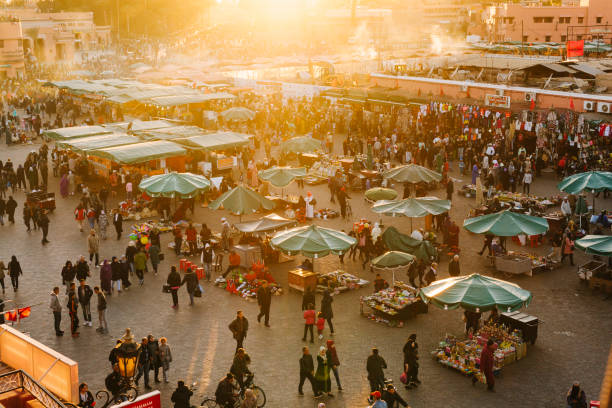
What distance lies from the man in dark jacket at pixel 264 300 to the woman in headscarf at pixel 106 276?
4150 millimetres

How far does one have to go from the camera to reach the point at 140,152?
2619 cm

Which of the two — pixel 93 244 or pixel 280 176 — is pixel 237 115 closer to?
pixel 280 176

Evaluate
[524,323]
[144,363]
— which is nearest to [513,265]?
[524,323]

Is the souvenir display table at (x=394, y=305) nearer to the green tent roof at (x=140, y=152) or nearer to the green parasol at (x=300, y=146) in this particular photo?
the green tent roof at (x=140, y=152)

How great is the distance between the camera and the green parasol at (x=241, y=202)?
67.1ft

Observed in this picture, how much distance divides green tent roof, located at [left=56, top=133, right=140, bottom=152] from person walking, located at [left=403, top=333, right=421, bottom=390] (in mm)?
18391

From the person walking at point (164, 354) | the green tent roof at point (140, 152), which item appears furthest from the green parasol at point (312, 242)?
the green tent roof at point (140, 152)

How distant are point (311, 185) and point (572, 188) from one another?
35.7 feet

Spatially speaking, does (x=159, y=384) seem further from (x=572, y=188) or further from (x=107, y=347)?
(x=572, y=188)

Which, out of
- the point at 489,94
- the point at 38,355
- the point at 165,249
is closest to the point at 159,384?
the point at 38,355

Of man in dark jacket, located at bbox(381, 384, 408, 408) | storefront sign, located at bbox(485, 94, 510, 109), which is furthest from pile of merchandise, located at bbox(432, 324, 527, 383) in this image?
storefront sign, located at bbox(485, 94, 510, 109)

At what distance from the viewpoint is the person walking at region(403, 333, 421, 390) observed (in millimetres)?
12328

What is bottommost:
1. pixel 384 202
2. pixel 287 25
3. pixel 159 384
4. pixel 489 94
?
pixel 159 384

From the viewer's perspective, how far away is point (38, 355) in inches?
344
